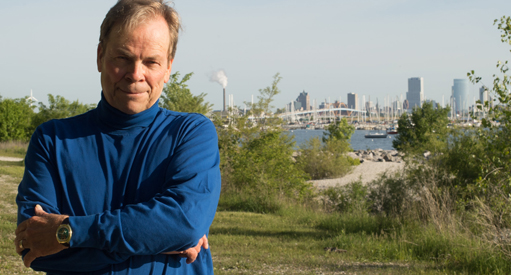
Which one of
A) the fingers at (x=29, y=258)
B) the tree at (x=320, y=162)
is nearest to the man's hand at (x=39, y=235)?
the fingers at (x=29, y=258)

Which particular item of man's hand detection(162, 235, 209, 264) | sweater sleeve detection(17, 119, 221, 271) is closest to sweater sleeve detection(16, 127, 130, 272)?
sweater sleeve detection(17, 119, 221, 271)

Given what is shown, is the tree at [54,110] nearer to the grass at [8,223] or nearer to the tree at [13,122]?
the tree at [13,122]

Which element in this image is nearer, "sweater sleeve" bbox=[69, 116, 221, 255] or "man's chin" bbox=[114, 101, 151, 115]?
"sweater sleeve" bbox=[69, 116, 221, 255]

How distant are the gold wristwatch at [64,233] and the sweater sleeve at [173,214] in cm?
2

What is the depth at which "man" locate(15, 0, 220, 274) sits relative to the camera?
179 centimetres

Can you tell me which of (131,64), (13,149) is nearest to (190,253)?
(131,64)

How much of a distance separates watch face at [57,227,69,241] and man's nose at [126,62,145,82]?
0.63m

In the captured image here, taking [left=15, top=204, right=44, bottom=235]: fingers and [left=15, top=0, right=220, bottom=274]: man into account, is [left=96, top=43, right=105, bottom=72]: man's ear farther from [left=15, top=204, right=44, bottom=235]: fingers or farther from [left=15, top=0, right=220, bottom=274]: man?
[left=15, top=204, right=44, bottom=235]: fingers

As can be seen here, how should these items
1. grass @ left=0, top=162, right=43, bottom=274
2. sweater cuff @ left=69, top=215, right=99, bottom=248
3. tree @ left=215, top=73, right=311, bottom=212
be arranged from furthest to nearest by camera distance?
tree @ left=215, top=73, right=311, bottom=212 < grass @ left=0, top=162, right=43, bottom=274 < sweater cuff @ left=69, top=215, right=99, bottom=248

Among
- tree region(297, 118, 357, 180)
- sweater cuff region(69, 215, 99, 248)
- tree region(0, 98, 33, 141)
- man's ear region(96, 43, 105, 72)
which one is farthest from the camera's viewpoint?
tree region(0, 98, 33, 141)

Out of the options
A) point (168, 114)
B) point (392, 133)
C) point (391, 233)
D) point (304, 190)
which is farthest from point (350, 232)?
point (392, 133)

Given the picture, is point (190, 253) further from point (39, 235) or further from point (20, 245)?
point (20, 245)

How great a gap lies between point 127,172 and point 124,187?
0.06 meters

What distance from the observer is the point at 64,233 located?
173cm
